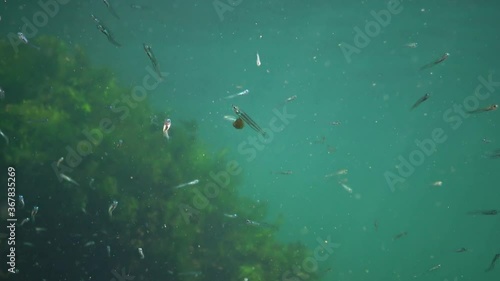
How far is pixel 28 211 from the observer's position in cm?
779

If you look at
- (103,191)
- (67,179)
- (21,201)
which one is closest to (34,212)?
(21,201)

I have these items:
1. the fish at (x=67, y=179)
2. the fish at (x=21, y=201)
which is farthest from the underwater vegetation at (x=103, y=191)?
the fish at (x=21, y=201)

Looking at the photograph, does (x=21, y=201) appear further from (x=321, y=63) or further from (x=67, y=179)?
(x=321, y=63)

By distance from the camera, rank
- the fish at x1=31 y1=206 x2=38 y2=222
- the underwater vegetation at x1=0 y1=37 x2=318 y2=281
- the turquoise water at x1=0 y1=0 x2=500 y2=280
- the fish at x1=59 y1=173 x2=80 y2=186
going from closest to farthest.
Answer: the fish at x1=31 y1=206 x2=38 y2=222, the fish at x1=59 y1=173 x2=80 y2=186, the underwater vegetation at x1=0 y1=37 x2=318 y2=281, the turquoise water at x1=0 y1=0 x2=500 y2=280

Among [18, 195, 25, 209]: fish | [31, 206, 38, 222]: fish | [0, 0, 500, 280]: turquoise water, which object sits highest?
[18, 195, 25, 209]: fish

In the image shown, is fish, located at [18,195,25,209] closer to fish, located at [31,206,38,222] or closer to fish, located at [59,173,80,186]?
fish, located at [31,206,38,222]

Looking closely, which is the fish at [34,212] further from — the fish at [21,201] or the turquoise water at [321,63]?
the turquoise water at [321,63]

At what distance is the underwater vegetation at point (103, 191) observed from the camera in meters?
7.96

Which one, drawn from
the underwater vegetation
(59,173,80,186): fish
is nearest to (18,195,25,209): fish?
the underwater vegetation

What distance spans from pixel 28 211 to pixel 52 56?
5.45 metres

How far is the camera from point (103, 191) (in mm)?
8500

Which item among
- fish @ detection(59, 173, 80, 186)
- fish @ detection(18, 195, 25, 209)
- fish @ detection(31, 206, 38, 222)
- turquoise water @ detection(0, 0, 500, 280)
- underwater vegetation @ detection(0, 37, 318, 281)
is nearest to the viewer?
fish @ detection(18, 195, 25, 209)

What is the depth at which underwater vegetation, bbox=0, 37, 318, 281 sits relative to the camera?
26.1ft

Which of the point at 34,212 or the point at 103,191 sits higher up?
the point at 34,212
